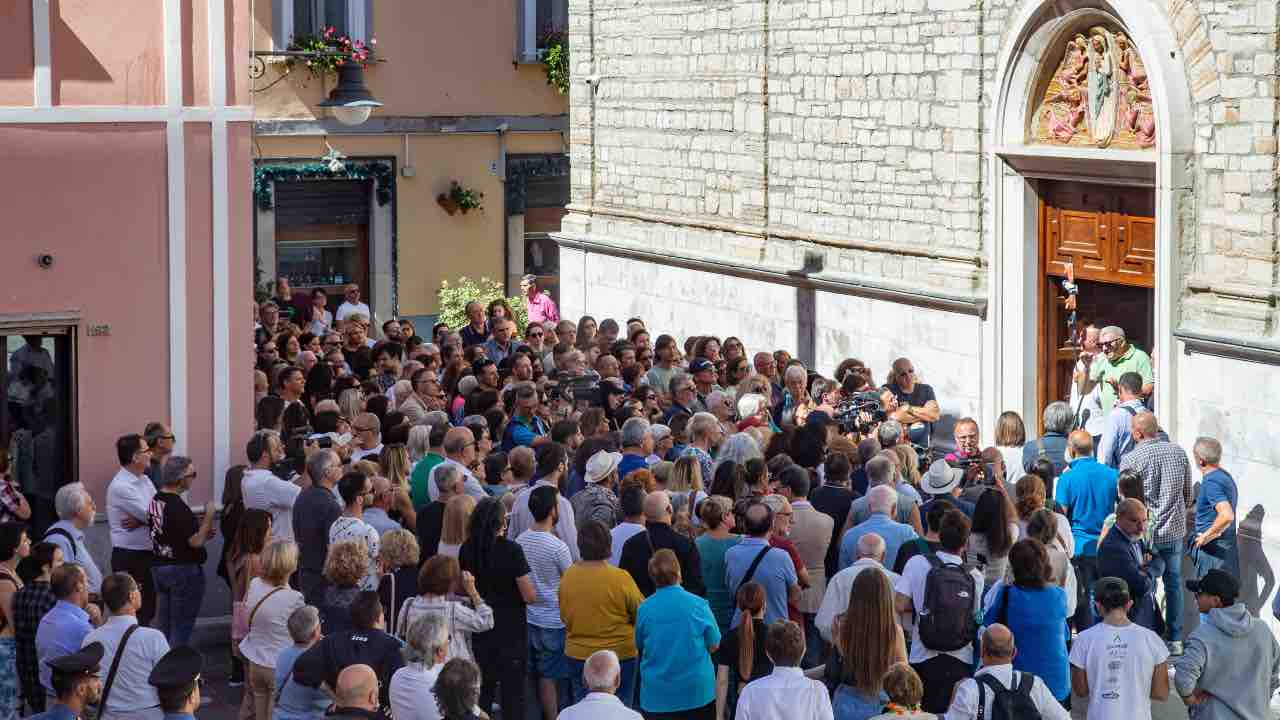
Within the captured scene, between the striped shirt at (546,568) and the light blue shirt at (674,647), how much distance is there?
98 centimetres

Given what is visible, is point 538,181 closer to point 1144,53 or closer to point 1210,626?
point 1144,53

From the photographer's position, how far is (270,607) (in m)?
9.84

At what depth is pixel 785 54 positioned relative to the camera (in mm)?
20047

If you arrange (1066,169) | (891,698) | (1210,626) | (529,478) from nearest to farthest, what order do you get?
(891,698) → (1210,626) → (529,478) → (1066,169)

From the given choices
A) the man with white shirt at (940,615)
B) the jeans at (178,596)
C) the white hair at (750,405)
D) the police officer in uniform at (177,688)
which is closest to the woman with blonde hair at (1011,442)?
the white hair at (750,405)

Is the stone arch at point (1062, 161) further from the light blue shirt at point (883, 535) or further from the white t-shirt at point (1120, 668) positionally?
the white t-shirt at point (1120, 668)

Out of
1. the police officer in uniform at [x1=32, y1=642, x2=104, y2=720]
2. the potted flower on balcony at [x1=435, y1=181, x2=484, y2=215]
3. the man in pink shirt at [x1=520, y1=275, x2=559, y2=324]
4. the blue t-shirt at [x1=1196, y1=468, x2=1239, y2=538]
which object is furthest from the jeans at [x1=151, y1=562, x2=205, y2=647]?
the potted flower on balcony at [x1=435, y1=181, x2=484, y2=215]

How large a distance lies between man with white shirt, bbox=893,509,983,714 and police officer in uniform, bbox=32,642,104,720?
3.88 metres

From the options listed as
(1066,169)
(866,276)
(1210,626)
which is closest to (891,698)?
(1210,626)

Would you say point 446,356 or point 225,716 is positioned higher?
point 446,356

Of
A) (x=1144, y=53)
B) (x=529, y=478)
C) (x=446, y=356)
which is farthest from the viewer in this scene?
(x=446, y=356)

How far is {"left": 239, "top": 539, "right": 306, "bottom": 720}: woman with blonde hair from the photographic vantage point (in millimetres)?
9781

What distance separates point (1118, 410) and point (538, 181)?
54.7ft

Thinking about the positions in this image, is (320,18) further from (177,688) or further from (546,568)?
(177,688)
